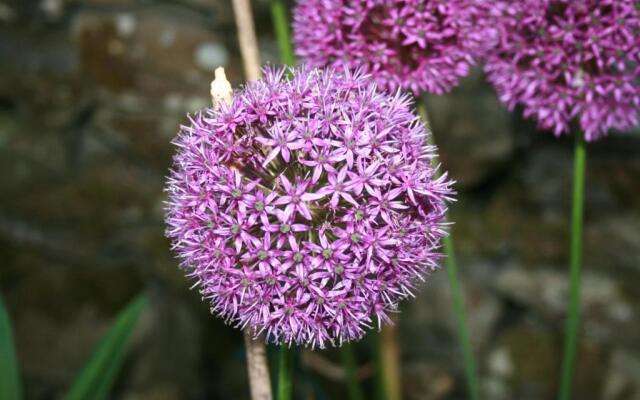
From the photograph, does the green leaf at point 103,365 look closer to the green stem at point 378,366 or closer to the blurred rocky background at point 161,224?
the green stem at point 378,366

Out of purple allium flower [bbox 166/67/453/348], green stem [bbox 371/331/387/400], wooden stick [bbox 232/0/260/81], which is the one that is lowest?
green stem [bbox 371/331/387/400]

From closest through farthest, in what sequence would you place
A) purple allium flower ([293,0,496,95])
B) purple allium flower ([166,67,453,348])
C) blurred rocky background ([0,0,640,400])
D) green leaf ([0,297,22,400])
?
purple allium flower ([166,67,453,348]) → purple allium flower ([293,0,496,95]) → green leaf ([0,297,22,400]) → blurred rocky background ([0,0,640,400])

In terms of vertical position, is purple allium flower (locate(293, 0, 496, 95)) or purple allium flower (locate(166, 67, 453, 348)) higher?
purple allium flower (locate(293, 0, 496, 95))

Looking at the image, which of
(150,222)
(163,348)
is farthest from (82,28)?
(163,348)

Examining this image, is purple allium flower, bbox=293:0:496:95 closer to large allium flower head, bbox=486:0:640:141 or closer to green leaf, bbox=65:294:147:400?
large allium flower head, bbox=486:0:640:141

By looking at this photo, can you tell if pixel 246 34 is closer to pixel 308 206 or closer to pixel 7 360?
pixel 308 206

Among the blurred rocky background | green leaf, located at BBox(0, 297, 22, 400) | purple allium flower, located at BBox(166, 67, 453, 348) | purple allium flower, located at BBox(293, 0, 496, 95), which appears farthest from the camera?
the blurred rocky background

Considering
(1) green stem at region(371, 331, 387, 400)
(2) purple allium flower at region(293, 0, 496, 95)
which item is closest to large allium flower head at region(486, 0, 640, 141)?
(2) purple allium flower at region(293, 0, 496, 95)
